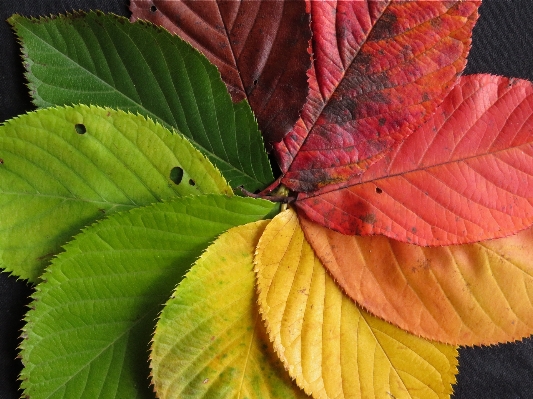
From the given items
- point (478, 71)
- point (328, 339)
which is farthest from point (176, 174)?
point (478, 71)

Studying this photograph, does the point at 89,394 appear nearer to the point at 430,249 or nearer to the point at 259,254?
the point at 259,254

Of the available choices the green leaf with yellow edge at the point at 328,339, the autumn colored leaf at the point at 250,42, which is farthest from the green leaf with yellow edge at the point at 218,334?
the autumn colored leaf at the point at 250,42

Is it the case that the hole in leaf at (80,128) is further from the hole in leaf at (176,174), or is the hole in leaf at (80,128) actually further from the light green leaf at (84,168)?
the hole in leaf at (176,174)

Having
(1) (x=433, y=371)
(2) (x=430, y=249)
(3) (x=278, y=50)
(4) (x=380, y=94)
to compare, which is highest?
(3) (x=278, y=50)

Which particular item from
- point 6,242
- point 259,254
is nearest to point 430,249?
point 259,254

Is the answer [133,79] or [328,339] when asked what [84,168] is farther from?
[328,339]

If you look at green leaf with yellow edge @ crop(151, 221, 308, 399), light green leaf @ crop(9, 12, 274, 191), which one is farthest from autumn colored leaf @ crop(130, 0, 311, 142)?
green leaf with yellow edge @ crop(151, 221, 308, 399)

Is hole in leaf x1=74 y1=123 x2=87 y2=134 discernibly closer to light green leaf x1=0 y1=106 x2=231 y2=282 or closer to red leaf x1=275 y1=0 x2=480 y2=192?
light green leaf x1=0 y1=106 x2=231 y2=282
